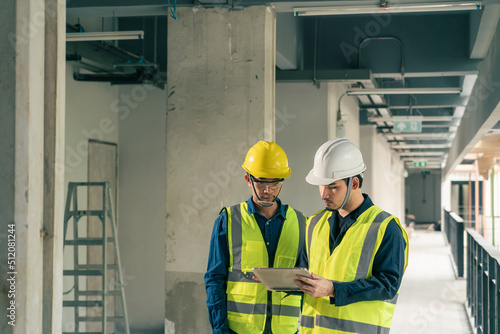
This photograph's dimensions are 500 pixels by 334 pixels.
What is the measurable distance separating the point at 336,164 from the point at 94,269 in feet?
15.8

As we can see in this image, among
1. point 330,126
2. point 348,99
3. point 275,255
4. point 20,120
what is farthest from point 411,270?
point 20,120

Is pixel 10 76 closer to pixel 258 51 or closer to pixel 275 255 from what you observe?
pixel 275 255

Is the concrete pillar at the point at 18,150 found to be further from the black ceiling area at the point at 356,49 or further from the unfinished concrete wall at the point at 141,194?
the unfinished concrete wall at the point at 141,194

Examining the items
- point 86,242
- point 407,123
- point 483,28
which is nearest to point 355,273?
point 86,242

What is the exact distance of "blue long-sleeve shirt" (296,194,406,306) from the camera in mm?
2758

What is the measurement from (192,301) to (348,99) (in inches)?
277

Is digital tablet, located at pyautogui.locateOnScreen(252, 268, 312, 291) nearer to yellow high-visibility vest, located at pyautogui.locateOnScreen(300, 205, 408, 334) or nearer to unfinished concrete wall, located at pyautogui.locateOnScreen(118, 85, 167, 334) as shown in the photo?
yellow high-visibility vest, located at pyautogui.locateOnScreen(300, 205, 408, 334)

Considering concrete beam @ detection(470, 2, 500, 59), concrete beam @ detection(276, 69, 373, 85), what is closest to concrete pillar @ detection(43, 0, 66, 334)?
concrete beam @ detection(470, 2, 500, 59)

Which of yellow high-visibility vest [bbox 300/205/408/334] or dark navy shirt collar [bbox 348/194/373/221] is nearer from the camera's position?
yellow high-visibility vest [bbox 300/205/408/334]

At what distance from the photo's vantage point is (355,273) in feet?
9.31

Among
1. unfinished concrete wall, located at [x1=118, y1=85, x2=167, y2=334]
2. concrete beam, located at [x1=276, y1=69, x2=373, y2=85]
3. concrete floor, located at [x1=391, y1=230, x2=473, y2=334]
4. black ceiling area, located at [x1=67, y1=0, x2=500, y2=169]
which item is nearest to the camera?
black ceiling area, located at [x1=67, y1=0, x2=500, y2=169]

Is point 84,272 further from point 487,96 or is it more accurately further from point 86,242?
point 487,96

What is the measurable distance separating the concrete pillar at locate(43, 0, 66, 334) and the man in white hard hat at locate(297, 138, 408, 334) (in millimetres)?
1164

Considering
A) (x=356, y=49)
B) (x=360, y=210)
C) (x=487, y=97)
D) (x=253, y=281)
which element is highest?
(x=356, y=49)
